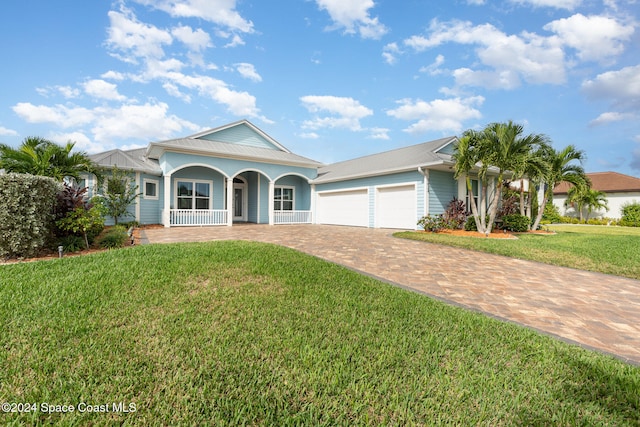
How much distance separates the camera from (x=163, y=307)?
3059 millimetres

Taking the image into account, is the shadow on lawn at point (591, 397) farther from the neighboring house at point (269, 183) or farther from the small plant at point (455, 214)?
the small plant at point (455, 214)

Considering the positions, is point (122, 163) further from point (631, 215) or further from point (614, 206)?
point (614, 206)

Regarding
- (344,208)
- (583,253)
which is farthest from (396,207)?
(583,253)

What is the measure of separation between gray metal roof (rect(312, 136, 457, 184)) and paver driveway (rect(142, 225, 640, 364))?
21.2 feet

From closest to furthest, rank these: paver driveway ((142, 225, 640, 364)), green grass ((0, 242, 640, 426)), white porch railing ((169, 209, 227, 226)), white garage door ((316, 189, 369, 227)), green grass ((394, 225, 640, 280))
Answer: green grass ((0, 242, 640, 426)) → paver driveway ((142, 225, 640, 364)) → green grass ((394, 225, 640, 280)) → white porch railing ((169, 209, 227, 226)) → white garage door ((316, 189, 369, 227))

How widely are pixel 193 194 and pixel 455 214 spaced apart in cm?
1428

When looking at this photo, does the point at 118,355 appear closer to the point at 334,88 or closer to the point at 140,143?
the point at 334,88

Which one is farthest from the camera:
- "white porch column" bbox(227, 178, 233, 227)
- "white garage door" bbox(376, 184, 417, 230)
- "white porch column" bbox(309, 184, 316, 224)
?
"white porch column" bbox(309, 184, 316, 224)

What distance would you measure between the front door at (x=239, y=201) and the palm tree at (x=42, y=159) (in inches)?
401

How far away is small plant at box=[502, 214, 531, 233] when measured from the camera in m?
13.5

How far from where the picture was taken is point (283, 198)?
1903cm

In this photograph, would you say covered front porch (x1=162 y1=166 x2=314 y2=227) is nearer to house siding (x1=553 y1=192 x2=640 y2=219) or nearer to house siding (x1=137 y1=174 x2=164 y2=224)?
house siding (x1=137 y1=174 x2=164 y2=224)

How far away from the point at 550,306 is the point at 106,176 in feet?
54.1

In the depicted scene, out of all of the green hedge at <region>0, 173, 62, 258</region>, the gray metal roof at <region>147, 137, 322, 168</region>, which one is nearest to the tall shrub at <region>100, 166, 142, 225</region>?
the gray metal roof at <region>147, 137, 322, 168</region>
